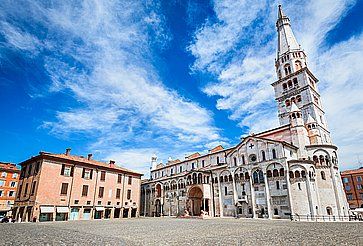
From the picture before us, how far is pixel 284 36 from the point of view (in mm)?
52188

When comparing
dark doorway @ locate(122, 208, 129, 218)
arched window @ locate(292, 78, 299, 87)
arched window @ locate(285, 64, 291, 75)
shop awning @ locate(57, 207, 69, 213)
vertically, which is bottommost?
dark doorway @ locate(122, 208, 129, 218)

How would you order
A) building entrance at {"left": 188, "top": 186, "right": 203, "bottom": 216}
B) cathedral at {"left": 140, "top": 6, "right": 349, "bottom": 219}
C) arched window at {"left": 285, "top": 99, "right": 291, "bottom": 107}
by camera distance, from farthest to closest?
arched window at {"left": 285, "top": 99, "right": 291, "bottom": 107}
building entrance at {"left": 188, "top": 186, "right": 203, "bottom": 216}
cathedral at {"left": 140, "top": 6, "right": 349, "bottom": 219}

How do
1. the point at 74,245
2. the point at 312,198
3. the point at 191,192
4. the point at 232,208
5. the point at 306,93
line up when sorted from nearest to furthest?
the point at 74,245 < the point at 312,198 < the point at 232,208 < the point at 306,93 < the point at 191,192

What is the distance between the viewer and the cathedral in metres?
33.3

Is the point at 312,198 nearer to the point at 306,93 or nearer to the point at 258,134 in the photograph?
the point at 258,134

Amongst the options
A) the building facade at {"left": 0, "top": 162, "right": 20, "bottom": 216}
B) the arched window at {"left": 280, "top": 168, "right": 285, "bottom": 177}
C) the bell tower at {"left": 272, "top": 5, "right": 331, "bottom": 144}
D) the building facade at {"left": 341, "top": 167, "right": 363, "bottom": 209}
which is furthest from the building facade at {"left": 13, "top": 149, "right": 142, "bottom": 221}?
the building facade at {"left": 341, "top": 167, "right": 363, "bottom": 209}

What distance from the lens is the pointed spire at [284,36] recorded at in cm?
4979

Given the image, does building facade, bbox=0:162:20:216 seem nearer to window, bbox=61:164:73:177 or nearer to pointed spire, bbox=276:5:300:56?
window, bbox=61:164:73:177

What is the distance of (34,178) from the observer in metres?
35.9

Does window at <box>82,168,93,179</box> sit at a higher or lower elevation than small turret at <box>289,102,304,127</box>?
lower

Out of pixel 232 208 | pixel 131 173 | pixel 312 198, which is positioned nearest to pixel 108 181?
pixel 131 173

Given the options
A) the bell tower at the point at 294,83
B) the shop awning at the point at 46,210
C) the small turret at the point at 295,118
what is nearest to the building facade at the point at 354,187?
the bell tower at the point at 294,83

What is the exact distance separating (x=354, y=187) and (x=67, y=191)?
69.0 m

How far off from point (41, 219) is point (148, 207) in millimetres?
28677
